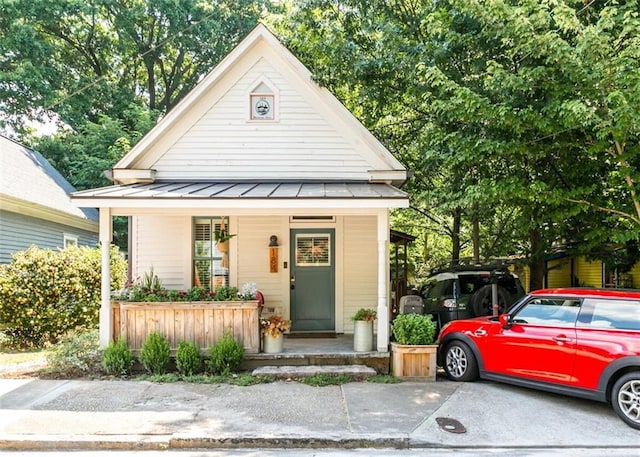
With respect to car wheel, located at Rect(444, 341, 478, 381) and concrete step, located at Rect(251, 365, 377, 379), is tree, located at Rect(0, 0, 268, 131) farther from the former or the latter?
car wheel, located at Rect(444, 341, 478, 381)

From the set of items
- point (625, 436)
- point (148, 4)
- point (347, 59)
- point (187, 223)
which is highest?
point (148, 4)

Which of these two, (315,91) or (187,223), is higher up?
(315,91)

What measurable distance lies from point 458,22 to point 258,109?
451 centimetres

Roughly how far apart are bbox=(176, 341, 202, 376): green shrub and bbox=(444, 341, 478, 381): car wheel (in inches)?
164

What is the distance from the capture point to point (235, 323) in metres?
7.90

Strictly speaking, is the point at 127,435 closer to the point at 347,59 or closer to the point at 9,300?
the point at 9,300

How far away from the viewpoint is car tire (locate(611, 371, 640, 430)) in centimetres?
518

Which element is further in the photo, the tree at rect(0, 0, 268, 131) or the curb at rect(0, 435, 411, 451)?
the tree at rect(0, 0, 268, 131)

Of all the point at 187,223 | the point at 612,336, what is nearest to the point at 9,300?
the point at 187,223

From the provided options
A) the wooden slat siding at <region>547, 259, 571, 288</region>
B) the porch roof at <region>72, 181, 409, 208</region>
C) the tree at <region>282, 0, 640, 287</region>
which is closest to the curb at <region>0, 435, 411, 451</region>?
the porch roof at <region>72, 181, 409, 208</region>

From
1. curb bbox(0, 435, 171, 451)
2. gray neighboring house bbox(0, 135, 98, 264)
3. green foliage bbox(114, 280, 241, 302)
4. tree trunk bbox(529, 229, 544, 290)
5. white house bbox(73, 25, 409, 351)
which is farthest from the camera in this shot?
gray neighboring house bbox(0, 135, 98, 264)

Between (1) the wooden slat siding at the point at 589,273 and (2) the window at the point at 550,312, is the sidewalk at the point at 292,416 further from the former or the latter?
(1) the wooden slat siding at the point at 589,273

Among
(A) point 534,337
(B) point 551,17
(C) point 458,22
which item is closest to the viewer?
(A) point 534,337

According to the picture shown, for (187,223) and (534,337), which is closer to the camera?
(534,337)
